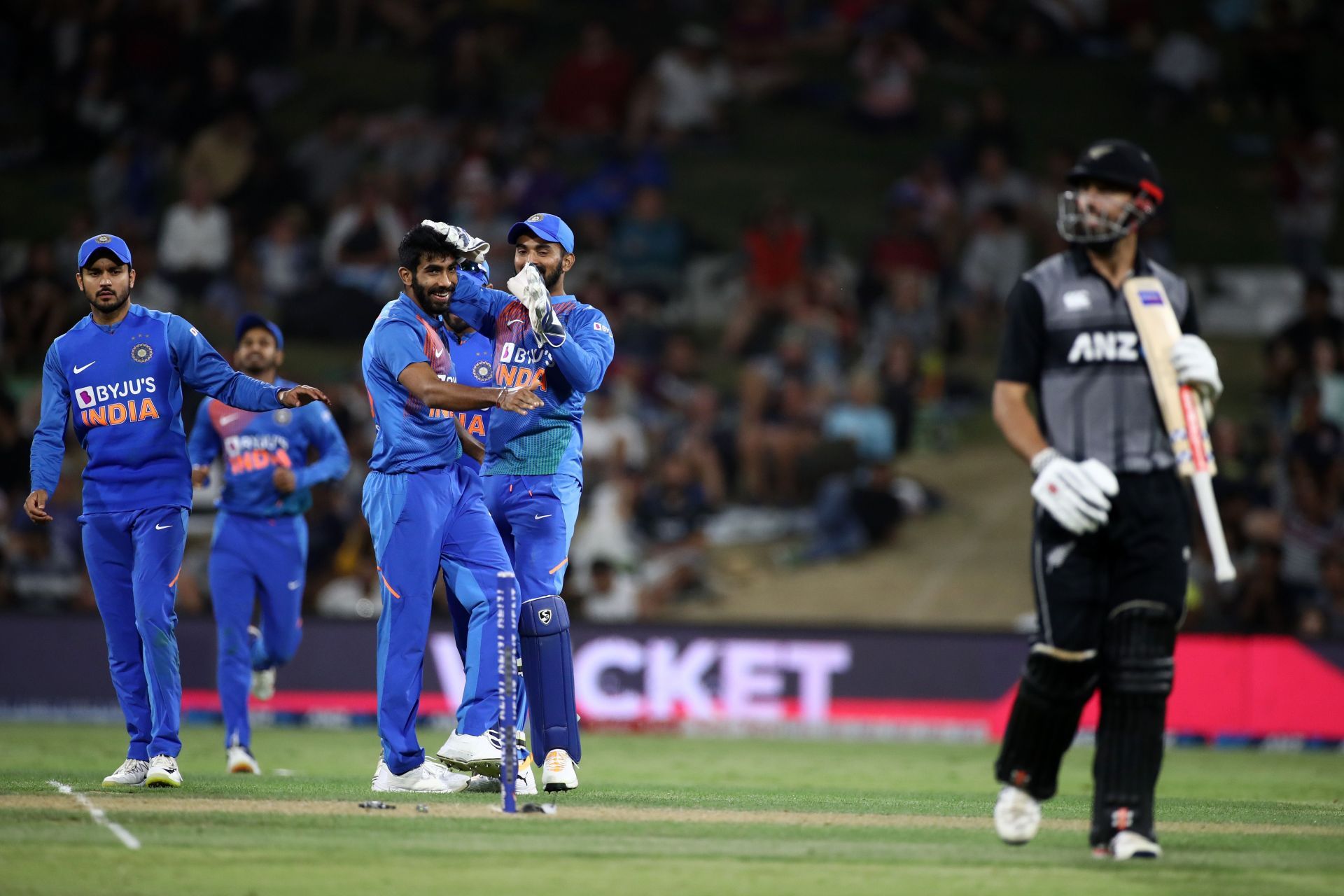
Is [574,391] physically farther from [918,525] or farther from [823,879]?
[918,525]

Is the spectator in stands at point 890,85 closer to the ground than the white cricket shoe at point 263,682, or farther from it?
farther from it

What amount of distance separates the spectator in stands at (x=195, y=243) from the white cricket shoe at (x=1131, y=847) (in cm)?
1501

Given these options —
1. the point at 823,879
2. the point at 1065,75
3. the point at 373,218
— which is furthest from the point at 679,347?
the point at 823,879

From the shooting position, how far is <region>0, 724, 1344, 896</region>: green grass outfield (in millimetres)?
5473

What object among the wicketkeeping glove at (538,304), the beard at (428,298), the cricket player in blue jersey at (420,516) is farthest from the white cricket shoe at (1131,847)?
the beard at (428,298)

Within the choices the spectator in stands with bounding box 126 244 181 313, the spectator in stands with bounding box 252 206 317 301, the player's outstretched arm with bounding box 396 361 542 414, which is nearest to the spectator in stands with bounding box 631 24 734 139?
the spectator in stands with bounding box 252 206 317 301

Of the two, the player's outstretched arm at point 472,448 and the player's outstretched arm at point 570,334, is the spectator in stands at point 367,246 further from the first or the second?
the player's outstretched arm at point 570,334

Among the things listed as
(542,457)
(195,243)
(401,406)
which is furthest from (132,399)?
(195,243)

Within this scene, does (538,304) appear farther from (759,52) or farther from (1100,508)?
(759,52)

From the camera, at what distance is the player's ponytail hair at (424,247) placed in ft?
24.8

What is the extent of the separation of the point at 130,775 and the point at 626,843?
2915mm

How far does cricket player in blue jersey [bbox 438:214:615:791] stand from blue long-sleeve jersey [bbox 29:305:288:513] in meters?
1.11

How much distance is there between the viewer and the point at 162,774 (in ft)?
25.6

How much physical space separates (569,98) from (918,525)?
754 centimetres
